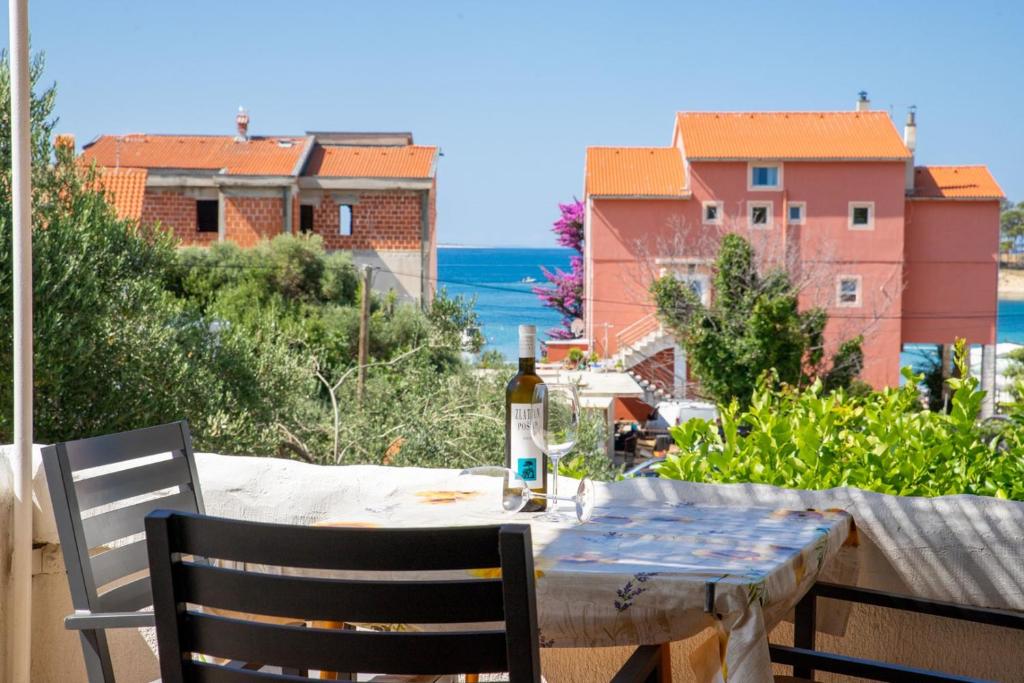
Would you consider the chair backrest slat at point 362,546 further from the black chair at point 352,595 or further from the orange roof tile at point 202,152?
the orange roof tile at point 202,152

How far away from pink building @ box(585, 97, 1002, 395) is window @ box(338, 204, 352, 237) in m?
6.60

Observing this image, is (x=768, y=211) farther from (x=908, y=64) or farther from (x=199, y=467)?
(x=908, y=64)

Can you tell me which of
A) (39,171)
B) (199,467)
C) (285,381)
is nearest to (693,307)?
(285,381)

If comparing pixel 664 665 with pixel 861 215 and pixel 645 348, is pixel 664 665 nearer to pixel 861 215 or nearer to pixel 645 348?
pixel 645 348

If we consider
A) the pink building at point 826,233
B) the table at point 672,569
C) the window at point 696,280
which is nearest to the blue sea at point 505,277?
the pink building at point 826,233

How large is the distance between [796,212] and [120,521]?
93.8 ft

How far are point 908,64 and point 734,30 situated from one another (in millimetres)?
12078

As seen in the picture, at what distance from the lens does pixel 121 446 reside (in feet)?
6.20

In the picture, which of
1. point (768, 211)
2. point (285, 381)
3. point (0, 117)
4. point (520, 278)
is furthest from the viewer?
point (520, 278)

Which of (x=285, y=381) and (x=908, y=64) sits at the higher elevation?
(x=908, y=64)

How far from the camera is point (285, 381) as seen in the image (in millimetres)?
10633

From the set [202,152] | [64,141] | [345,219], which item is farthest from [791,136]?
[64,141]

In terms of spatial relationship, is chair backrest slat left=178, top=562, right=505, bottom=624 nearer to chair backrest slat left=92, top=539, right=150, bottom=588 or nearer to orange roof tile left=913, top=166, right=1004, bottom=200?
chair backrest slat left=92, top=539, right=150, bottom=588

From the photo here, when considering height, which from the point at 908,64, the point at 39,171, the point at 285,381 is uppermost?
the point at 908,64
